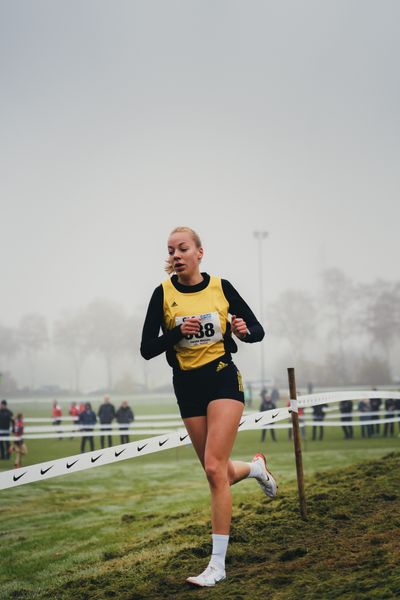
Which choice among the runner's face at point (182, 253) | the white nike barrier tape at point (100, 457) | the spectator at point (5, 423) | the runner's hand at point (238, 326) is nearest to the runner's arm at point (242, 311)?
the runner's hand at point (238, 326)

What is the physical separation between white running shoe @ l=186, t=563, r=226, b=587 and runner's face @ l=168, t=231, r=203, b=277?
1837mm

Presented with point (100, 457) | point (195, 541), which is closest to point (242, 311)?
point (100, 457)

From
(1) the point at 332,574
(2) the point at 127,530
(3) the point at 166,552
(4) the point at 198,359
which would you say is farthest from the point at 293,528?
(2) the point at 127,530

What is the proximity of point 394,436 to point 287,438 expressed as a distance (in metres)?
3.43

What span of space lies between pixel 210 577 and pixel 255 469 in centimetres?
114

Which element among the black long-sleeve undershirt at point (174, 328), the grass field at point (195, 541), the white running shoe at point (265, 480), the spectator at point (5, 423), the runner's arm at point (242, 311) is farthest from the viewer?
the spectator at point (5, 423)

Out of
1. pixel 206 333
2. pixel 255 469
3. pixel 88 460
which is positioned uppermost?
pixel 206 333

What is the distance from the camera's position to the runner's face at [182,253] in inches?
159

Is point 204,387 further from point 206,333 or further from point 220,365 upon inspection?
point 206,333

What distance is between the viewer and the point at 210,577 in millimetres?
3906

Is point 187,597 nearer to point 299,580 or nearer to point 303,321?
point 299,580

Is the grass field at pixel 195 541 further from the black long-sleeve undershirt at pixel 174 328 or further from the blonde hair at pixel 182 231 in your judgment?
the blonde hair at pixel 182 231

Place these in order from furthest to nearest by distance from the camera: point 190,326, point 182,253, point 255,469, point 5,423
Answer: point 5,423, point 255,469, point 182,253, point 190,326

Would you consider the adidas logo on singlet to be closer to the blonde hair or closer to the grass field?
the blonde hair
